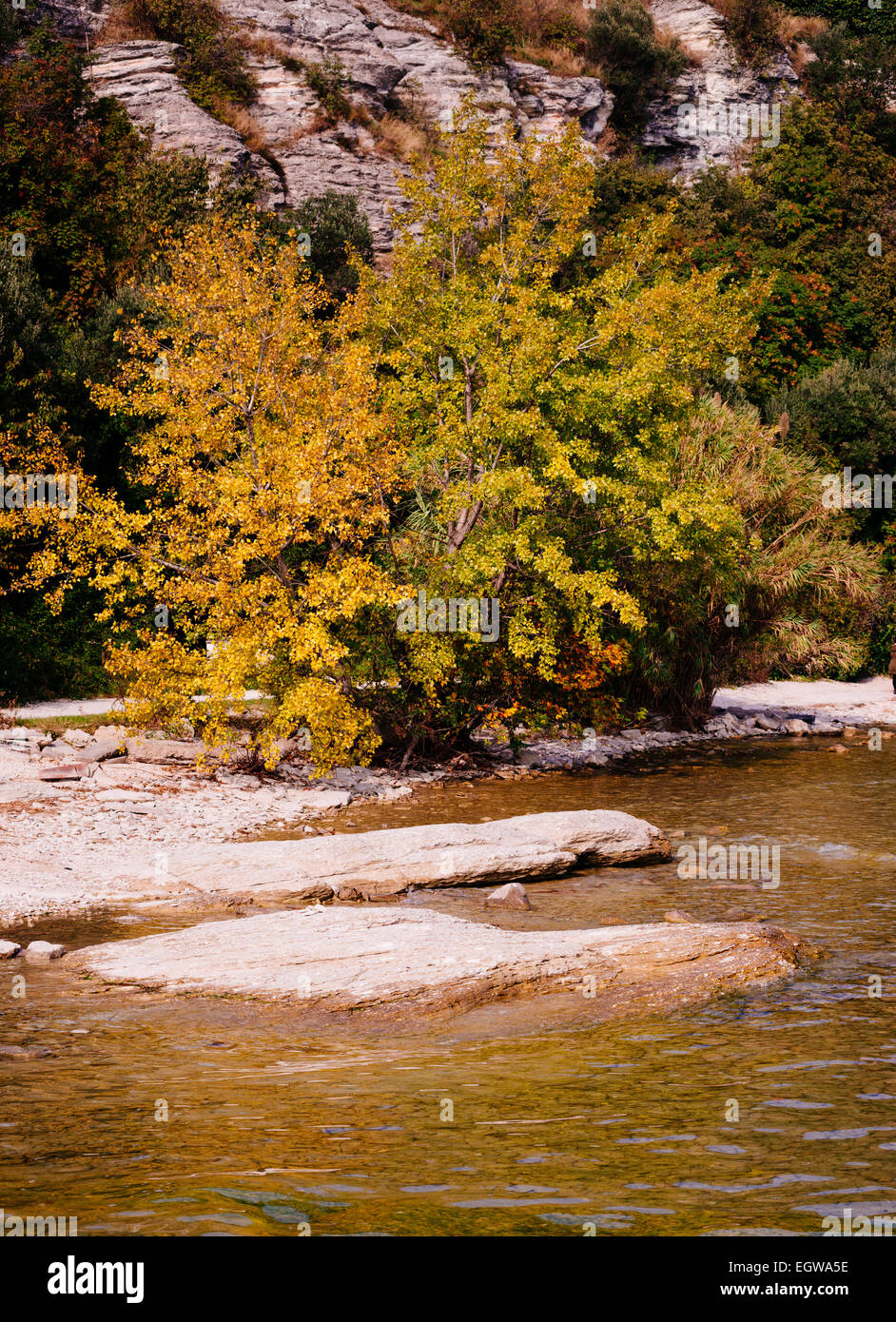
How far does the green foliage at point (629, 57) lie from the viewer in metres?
68.4

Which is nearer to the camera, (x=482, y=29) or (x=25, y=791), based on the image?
(x=25, y=791)

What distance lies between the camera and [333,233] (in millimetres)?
48812

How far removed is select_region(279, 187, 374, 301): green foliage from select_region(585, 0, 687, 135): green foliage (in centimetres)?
2530

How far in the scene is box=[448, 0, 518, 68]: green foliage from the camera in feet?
211

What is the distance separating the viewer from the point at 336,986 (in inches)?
444

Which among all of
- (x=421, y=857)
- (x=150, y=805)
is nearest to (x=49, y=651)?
(x=150, y=805)

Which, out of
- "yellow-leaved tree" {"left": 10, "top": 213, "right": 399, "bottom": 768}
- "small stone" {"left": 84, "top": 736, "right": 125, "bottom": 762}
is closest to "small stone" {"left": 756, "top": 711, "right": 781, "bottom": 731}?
"yellow-leaved tree" {"left": 10, "top": 213, "right": 399, "bottom": 768}

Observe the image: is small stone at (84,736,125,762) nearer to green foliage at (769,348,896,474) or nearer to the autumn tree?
the autumn tree

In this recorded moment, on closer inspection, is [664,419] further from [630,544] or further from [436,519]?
[436,519]

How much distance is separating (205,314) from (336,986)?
15.1 metres

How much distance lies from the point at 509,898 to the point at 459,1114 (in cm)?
632

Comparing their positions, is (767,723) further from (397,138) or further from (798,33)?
(798,33)

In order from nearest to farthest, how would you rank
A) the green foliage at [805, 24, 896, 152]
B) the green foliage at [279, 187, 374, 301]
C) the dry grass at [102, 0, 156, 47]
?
the green foliage at [279, 187, 374, 301]
the dry grass at [102, 0, 156, 47]
the green foliage at [805, 24, 896, 152]
